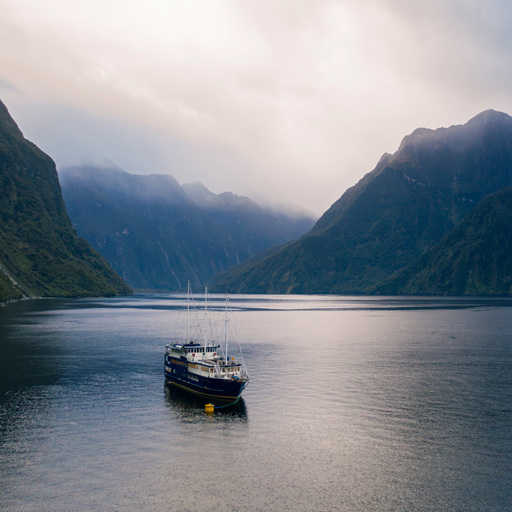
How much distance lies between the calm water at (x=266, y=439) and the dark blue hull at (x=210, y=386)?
2.85m

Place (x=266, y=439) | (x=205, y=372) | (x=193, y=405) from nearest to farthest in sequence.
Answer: (x=266, y=439), (x=193, y=405), (x=205, y=372)

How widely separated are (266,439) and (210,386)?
23.1 m

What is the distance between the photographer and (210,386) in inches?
3509

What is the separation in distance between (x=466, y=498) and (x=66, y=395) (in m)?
67.1

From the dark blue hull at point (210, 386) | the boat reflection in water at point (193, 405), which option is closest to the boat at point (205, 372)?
the dark blue hull at point (210, 386)

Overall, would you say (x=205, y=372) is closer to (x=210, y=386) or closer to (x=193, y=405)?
(x=210, y=386)

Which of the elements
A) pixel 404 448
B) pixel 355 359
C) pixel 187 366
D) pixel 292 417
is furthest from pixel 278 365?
pixel 404 448

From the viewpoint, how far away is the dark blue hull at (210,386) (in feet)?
281

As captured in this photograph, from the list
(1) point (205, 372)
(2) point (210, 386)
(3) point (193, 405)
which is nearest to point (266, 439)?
(3) point (193, 405)

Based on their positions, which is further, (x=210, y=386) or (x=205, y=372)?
(x=205, y=372)

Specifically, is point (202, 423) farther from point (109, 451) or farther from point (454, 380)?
point (454, 380)

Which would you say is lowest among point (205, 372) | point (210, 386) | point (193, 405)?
point (193, 405)

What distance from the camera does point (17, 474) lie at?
54969mm

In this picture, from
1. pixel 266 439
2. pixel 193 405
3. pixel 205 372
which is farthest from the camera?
pixel 205 372
